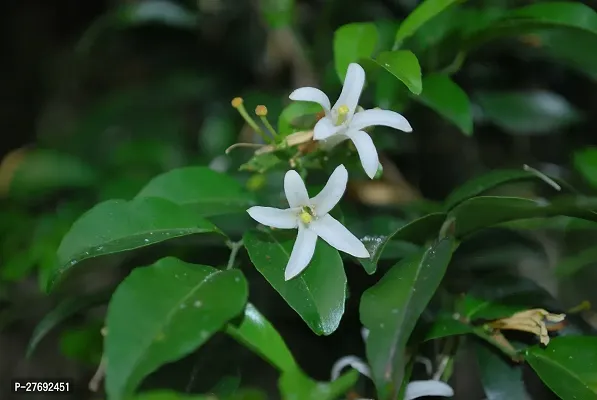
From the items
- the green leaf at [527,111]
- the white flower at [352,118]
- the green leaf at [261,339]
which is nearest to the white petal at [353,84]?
the white flower at [352,118]

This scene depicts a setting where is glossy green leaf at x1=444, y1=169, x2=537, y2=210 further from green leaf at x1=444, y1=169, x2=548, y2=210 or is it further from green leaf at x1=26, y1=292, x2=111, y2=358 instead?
green leaf at x1=26, y1=292, x2=111, y2=358

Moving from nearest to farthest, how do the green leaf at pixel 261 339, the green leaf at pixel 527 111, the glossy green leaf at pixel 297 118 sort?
the green leaf at pixel 261 339 → the glossy green leaf at pixel 297 118 → the green leaf at pixel 527 111

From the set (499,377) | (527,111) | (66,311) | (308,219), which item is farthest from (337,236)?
(527,111)

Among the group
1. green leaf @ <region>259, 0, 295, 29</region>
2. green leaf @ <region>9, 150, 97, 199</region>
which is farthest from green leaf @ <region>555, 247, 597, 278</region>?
green leaf @ <region>9, 150, 97, 199</region>

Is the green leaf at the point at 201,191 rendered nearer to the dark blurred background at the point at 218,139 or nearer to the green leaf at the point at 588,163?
the dark blurred background at the point at 218,139

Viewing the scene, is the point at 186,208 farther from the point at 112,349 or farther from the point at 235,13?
the point at 235,13

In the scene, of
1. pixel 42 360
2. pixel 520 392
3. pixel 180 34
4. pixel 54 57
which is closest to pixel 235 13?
pixel 180 34
